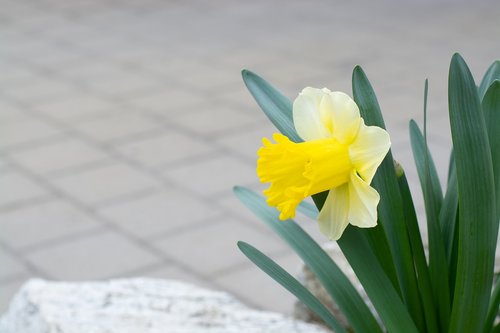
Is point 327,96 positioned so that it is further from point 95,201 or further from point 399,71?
point 399,71

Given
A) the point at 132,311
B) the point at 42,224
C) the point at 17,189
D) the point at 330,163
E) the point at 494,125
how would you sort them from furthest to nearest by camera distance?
the point at 17,189, the point at 42,224, the point at 132,311, the point at 494,125, the point at 330,163

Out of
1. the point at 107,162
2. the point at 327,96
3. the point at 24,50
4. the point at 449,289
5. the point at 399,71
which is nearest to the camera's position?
the point at 327,96

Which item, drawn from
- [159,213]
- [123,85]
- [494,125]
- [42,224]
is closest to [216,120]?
[123,85]

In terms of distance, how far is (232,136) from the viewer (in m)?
4.03

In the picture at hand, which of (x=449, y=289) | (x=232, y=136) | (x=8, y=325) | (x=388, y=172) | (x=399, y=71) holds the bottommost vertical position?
(x=8, y=325)

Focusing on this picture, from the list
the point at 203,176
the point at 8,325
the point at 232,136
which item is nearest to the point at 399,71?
the point at 232,136

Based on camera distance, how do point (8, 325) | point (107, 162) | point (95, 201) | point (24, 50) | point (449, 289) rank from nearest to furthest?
1. point (449, 289)
2. point (8, 325)
3. point (95, 201)
4. point (107, 162)
5. point (24, 50)

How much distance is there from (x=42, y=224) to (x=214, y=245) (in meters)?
0.62

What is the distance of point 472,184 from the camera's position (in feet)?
3.79

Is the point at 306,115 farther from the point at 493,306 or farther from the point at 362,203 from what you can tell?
the point at 493,306

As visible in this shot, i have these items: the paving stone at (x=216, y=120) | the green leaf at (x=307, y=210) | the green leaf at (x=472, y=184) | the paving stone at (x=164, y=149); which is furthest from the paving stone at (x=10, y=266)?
the green leaf at (x=472, y=184)

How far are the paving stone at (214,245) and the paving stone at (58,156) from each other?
2.70 ft

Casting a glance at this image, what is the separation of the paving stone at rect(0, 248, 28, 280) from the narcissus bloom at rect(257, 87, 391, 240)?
6.22ft

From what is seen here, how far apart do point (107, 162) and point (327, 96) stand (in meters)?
2.70
